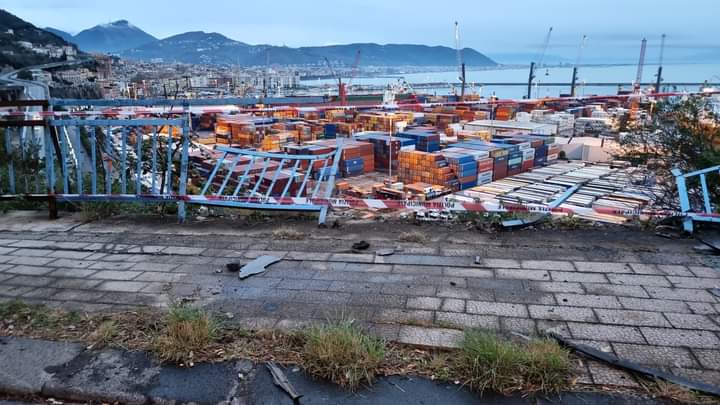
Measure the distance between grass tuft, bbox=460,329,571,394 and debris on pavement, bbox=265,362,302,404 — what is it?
0.70 metres

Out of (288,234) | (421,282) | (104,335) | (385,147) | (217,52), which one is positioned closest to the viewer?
(104,335)

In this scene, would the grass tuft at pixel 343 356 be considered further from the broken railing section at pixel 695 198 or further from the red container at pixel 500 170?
the red container at pixel 500 170

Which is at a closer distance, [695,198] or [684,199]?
[684,199]

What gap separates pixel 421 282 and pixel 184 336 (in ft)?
4.59

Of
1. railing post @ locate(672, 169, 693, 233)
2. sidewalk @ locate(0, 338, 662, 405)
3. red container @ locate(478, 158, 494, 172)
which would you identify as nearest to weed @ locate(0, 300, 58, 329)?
sidewalk @ locate(0, 338, 662, 405)

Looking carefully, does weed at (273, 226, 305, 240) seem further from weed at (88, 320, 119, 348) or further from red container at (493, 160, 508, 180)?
red container at (493, 160, 508, 180)

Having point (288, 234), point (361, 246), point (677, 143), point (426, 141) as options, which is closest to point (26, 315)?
point (288, 234)

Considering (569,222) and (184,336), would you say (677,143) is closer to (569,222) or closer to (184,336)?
(569,222)

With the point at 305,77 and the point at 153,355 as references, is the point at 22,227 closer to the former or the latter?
the point at 153,355

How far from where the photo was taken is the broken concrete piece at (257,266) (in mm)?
3041

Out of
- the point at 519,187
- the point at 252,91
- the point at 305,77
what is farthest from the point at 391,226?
the point at 305,77

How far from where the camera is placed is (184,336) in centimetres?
217

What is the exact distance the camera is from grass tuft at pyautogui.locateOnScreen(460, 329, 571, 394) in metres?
1.86

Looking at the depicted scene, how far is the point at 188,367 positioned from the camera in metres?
2.06
